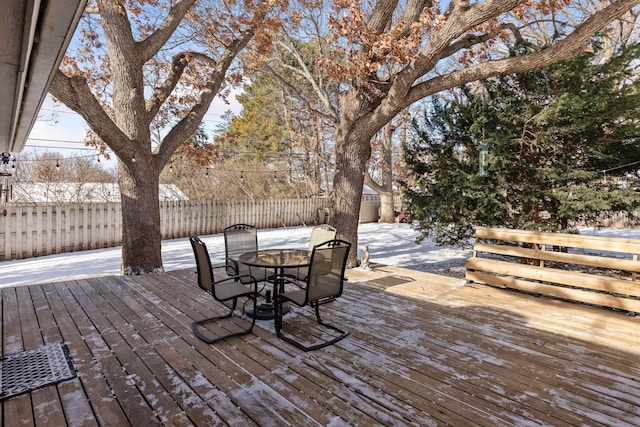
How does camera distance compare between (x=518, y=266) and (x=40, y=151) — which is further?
(x=40, y=151)

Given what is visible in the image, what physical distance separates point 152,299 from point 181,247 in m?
4.94

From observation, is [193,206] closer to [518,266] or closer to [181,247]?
[181,247]

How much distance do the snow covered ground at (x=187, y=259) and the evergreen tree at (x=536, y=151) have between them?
1.49 metres

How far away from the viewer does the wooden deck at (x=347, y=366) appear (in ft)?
6.78

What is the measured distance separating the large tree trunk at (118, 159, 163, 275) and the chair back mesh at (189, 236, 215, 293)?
275 centimetres

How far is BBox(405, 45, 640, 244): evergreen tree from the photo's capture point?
5.23 metres

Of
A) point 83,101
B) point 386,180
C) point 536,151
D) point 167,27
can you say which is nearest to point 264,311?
point 83,101

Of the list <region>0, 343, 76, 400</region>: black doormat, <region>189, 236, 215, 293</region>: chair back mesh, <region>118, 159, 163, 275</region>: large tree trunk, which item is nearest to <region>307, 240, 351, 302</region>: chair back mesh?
<region>189, 236, 215, 293</region>: chair back mesh

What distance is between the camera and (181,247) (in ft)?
29.2

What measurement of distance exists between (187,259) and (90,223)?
328 cm

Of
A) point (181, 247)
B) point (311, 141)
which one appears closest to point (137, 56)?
point (181, 247)

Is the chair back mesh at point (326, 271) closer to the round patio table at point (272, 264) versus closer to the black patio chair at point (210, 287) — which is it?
the round patio table at point (272, 264)

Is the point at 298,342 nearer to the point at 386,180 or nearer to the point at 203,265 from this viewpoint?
the point at 203,265

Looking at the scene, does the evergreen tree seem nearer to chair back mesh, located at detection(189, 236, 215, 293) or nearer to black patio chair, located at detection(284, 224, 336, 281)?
black patio chair, located at detection(284, 224, 336, 281)
